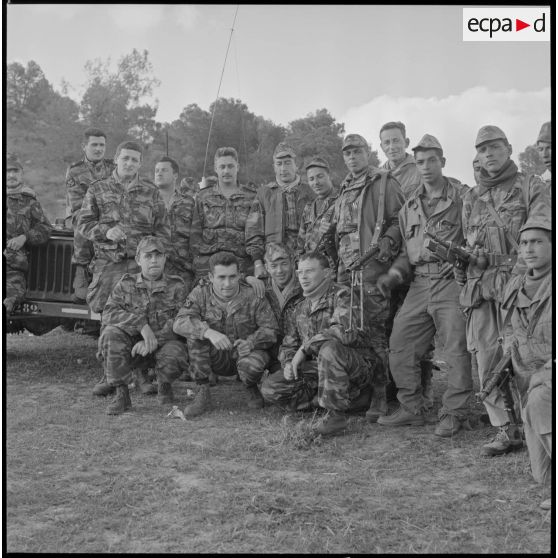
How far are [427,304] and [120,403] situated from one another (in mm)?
2463

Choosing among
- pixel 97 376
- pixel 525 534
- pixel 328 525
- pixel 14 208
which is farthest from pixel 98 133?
pixel 525 534

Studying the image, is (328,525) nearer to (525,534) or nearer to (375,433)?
(525,534)

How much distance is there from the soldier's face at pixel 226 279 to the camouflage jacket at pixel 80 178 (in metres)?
1.83

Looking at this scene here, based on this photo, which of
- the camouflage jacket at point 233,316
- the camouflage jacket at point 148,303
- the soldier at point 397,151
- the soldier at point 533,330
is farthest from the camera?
the soldier at point 397,151

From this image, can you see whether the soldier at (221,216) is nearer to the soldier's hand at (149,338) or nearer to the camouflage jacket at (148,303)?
the camouflage jacket at (148,303)

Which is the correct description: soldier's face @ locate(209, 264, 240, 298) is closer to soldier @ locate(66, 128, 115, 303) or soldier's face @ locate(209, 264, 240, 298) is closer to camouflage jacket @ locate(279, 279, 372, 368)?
camouflage jacket @ locate(279, 279, 372, 368)

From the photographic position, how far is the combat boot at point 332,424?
14.7ft

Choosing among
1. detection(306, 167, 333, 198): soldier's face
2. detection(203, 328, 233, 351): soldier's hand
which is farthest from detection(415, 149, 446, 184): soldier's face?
detection(203, 328, 233, 351): soldier's hand

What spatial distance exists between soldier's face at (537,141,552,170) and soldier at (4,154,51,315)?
4591 mm

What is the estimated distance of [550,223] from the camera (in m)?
3.75

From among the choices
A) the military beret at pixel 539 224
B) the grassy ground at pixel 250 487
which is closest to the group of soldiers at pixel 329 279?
the military beret at pixel 539 224

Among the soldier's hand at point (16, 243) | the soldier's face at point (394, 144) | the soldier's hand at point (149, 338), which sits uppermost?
the soldier's face at point (394, 144)

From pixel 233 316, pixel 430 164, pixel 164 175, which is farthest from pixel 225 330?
pixel 430 164

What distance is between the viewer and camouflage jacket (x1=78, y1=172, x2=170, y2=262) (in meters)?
5.88
